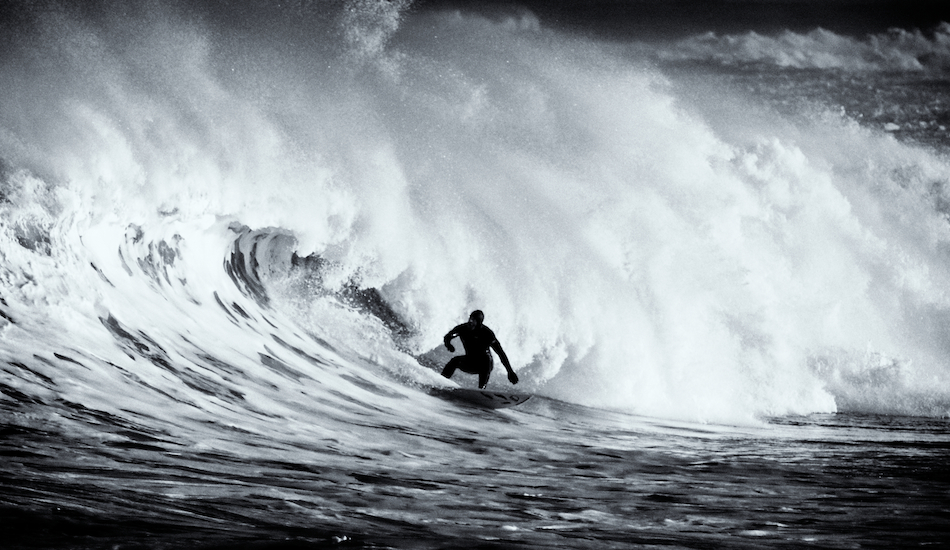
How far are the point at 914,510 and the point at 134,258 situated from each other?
647cm

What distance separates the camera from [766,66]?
21688 mm

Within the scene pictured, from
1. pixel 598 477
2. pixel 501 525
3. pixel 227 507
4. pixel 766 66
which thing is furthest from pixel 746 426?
pixel 766 66

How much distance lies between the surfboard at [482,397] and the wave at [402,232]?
0.48 m

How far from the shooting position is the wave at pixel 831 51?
21.4 m

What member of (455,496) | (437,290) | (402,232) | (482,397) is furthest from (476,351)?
(455,496)

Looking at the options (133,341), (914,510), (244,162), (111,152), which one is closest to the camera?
(914,510)

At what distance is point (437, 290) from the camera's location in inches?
453

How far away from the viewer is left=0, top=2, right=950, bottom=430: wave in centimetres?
714

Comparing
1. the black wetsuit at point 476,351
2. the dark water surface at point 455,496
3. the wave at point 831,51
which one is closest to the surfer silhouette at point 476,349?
the black wetsuit at point 476,351

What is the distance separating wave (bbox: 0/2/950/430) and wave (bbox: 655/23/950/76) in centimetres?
573

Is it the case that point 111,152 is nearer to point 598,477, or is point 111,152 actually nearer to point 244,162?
point 244,162

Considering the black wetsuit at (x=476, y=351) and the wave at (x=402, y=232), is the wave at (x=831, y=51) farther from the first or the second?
the black wetsuit at (x=476, y=351)

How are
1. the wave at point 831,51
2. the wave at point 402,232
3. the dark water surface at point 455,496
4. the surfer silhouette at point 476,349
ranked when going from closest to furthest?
the dark water surface at point 455,496 → the wave at point 402,232 → the surfer silhouette at point 476,349 → the wave at point 831,51

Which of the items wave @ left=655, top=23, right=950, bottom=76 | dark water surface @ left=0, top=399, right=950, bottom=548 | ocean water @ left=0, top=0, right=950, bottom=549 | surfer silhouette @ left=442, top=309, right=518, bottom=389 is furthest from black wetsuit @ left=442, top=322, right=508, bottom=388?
wave @ left=655, top=23, right=950, bottom=76
